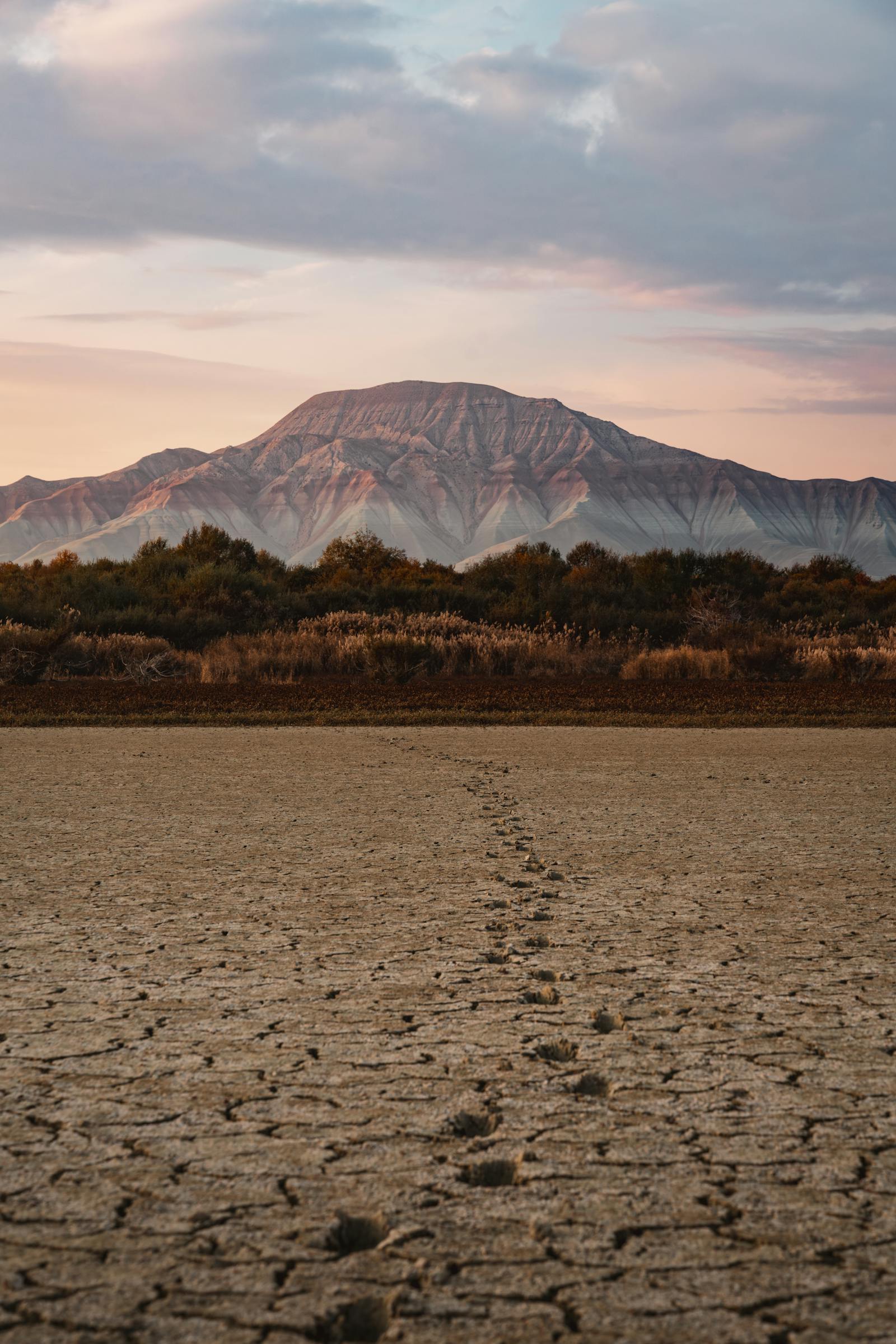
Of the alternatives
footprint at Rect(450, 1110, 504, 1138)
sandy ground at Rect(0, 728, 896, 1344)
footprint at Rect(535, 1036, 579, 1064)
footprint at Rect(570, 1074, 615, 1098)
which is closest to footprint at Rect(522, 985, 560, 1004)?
sandy ground at Rect(0, 728, 896, 1344)

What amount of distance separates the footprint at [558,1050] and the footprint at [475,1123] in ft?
1.47

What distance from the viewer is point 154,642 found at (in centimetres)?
2598

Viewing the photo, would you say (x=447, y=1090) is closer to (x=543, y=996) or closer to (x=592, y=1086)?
(x=592, y=1086)

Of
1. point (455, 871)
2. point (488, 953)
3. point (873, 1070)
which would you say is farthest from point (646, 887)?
point (873, 1070)

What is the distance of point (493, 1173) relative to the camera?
2840mm

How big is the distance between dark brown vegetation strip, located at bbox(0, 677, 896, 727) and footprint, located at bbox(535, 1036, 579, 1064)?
13.1 metres

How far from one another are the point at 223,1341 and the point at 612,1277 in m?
0.71

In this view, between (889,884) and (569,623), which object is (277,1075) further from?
(569,623)

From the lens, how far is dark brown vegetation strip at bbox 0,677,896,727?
668 inches

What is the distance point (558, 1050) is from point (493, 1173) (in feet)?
2.94

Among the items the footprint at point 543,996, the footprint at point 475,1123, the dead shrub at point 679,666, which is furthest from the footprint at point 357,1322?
the dead shrub at point 679,666

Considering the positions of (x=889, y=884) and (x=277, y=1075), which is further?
(x=889, y=884)

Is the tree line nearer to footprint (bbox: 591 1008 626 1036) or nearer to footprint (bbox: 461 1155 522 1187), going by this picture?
footprint (bbox: 591 1008 626 1036)

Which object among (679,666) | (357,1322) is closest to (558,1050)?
(357,1322)
